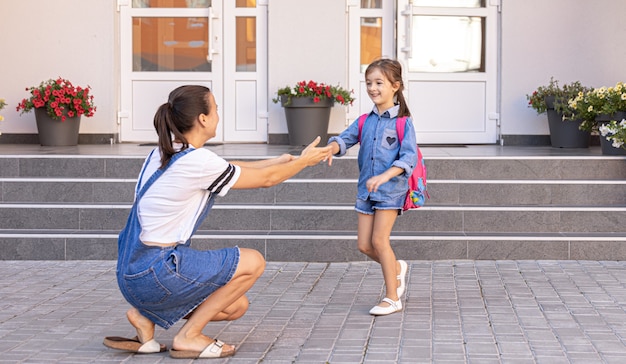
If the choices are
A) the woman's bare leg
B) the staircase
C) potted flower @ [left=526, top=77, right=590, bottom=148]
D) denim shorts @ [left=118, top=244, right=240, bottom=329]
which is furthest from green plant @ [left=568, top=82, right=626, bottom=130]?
the woman's bare leg

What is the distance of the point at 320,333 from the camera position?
5.54m

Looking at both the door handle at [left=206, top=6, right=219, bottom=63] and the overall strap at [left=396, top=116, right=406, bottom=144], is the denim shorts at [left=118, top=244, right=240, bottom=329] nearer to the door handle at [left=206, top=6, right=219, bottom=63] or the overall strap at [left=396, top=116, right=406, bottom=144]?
the overall strap at [left=396, top=116, right=406, bottom=144]

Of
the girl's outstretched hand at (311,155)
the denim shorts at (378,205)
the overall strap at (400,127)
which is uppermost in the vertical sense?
the overall strap at (400,127)

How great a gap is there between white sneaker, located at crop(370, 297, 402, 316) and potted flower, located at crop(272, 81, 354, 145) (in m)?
5.20

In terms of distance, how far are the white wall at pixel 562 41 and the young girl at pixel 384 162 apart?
19.1 ft

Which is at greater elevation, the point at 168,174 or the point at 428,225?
the point at 168,174

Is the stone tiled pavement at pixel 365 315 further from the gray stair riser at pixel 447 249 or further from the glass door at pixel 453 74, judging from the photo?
the glass door at pixel 453 74

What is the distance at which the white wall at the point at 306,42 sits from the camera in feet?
37.7

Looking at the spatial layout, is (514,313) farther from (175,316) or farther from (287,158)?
(175,316)

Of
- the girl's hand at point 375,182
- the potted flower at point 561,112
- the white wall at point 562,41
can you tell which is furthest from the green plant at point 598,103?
the girl's hand at point 375,182

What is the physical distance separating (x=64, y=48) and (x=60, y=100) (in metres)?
1.06

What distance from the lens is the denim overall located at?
15.6 ft

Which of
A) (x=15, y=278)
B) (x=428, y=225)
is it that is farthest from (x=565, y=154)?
(x=15, y=278)

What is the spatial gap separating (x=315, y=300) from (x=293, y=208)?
6.45 feet
